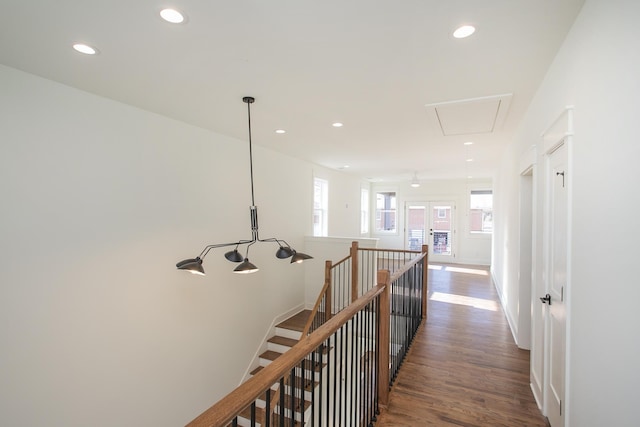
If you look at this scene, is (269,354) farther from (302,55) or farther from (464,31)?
(464,31)

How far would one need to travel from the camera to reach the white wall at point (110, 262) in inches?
95.1

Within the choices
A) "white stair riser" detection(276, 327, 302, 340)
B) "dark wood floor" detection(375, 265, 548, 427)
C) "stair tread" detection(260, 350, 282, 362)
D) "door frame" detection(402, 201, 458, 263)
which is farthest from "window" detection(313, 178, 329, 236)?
"door frame" detection(402, 201, 458, 263)

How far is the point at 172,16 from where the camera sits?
5.53 ft

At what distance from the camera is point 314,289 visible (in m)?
6.40

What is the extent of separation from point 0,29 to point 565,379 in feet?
12.8

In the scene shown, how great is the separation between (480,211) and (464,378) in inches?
318

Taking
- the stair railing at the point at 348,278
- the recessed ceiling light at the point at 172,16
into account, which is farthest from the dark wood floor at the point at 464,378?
the recessed ceiling light at the point at 172,16

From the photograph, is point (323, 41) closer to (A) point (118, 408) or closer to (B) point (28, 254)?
(B) point (28, 254)

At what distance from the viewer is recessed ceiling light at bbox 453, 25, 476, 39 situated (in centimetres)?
175

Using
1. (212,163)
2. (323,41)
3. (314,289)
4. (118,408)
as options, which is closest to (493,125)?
(323,41)

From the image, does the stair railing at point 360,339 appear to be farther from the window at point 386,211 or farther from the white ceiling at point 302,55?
the window at point 386,211

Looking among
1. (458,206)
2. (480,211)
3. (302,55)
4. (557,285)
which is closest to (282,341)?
(557,285)

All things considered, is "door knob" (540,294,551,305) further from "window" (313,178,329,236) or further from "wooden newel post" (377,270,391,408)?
"window" (313,178,329,236)

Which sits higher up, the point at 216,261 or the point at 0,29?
the point at 0,29
